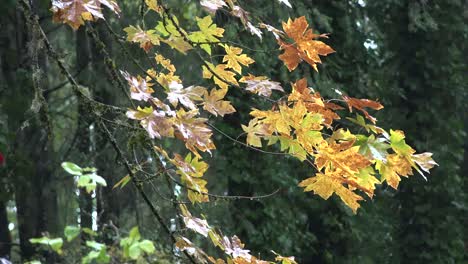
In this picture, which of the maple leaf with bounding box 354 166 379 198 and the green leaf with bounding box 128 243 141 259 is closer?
the maple leaf with bounding box 354 166 379 198

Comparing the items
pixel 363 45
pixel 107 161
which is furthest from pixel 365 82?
pixel 107 161

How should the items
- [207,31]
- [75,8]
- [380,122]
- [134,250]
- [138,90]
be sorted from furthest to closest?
[380,122] → [134,250] → [207,31] → [138,90] → [75,8]

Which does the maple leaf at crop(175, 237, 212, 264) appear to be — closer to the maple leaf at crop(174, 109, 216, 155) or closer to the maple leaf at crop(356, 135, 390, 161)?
the maple leaf at crop(174, 109, 216, 155)

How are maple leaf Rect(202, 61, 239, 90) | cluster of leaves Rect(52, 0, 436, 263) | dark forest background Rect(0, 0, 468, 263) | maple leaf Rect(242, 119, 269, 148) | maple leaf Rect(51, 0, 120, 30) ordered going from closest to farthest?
maple leaf Rect(51, 0, 120, 30) → cluster of leaves Rect(52, 0, 436, 263) → maple leaf Rect(242, 119, 269, 148) → maple leaf Rect(202, 61, 239, 90) → dark forest background Rect(0, 0, 468, 263)

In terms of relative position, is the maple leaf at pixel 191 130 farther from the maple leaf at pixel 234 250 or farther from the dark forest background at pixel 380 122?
the dark forest background at pixel 380 122

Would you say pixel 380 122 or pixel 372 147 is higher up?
pixel 372 147

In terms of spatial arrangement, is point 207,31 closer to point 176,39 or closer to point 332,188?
point 176,39

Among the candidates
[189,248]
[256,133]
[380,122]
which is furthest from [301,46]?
[380,122]

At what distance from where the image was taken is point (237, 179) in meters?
5.50

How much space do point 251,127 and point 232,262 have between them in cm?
38

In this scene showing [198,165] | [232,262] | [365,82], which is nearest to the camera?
[232,262]

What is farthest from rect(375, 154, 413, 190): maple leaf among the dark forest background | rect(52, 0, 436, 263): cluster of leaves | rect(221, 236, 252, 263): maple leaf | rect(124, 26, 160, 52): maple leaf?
the dark forest background

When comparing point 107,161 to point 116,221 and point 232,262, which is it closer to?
point 116,221

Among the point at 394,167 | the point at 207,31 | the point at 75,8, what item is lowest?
the point at 394,167
